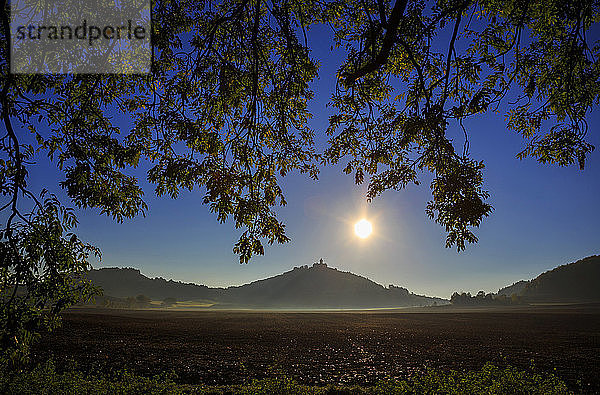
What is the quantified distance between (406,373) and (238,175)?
73.9 feet

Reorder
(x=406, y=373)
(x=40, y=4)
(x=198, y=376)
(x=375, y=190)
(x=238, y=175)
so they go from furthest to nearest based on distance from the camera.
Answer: (x=406, y=373) → (x=198, y=376) → (x=375, y=190) → (x=40, y=4) → (x=238, y=175)

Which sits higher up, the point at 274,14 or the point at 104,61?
the point at 274,14

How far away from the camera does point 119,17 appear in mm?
8625

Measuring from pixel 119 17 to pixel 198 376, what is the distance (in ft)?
67.4

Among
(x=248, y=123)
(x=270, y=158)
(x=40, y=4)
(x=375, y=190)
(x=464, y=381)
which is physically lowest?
(x=464, y=381)

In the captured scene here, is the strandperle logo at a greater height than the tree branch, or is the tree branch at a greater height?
the strandperle logo

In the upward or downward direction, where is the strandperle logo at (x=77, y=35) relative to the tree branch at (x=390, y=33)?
upward

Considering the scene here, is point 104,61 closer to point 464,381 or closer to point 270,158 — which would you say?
point 270,158

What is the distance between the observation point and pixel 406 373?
23078 millimetres

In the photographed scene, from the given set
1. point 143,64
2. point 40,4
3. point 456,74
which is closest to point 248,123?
point 143,64

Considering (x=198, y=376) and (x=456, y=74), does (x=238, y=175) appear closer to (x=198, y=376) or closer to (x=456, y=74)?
(x=456, y=74)

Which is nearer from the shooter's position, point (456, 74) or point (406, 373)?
point (456, 74)

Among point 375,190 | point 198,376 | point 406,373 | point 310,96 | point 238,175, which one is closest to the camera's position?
point 238,175

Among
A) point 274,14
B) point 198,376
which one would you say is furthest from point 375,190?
point 198,376
